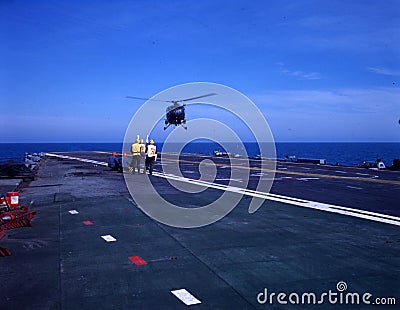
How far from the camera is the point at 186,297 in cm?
541

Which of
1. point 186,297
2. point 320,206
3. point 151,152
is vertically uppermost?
point 151,152

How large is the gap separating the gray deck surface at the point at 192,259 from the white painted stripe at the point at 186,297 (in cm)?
9

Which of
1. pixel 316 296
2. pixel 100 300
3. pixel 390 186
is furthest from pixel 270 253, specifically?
Result: pixel 390 186

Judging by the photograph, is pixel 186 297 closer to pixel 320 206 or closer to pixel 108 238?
pixel 108 238

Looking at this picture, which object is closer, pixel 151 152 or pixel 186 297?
pixel 186 297

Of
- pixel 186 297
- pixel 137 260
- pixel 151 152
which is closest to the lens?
pixel 186 297

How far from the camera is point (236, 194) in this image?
53.3 ft

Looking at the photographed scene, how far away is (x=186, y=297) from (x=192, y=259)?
5.65ft

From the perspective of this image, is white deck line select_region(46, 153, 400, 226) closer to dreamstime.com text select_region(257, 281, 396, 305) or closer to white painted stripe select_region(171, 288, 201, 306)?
dreamstime.com text select_region(257, 281, 396, 305)

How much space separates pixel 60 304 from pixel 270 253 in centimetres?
419

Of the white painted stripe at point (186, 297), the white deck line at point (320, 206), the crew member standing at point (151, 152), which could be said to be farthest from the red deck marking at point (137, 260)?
the crew member standing at point (151, 152)

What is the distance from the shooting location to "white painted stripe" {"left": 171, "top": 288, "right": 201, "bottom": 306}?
17.2ft

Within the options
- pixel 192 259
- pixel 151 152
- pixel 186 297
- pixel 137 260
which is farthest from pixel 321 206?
pixel 151 152

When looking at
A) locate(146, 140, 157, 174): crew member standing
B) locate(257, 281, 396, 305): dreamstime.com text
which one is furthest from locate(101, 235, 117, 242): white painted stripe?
locate(146, 140, 157, 174): crew member standing
